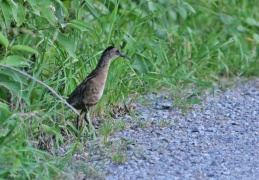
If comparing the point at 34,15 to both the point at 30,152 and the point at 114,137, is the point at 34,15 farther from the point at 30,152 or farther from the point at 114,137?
the point at 30,152

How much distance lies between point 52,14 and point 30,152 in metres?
1.47

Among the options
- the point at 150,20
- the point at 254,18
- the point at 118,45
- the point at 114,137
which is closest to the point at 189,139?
the point at 114,137

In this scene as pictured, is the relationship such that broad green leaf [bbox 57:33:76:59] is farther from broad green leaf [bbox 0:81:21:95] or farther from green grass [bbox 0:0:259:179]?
broad green leaf [bbox 0:81:21:95]

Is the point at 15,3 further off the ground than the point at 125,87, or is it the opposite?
the point at 15,3

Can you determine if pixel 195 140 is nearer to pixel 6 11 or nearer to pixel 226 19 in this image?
pixel 6 11

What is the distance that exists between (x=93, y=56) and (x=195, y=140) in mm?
1425

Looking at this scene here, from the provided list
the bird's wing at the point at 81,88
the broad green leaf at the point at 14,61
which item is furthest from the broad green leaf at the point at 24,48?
the bird's wing at the point at 81,88

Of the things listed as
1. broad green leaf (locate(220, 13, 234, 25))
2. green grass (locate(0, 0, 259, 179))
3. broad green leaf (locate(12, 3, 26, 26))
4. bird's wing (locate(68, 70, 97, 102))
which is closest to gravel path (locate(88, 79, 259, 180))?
green grass (locate(0, 0, 259, 179))

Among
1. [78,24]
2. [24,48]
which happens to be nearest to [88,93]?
[78,24]

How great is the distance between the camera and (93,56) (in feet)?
25.4

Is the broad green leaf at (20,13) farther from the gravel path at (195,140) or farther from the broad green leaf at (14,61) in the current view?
the gravel path at (195,140)

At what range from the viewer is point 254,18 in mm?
11273

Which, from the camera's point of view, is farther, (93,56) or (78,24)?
(93,56)

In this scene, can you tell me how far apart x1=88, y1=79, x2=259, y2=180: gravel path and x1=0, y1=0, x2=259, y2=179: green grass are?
0.22 m
